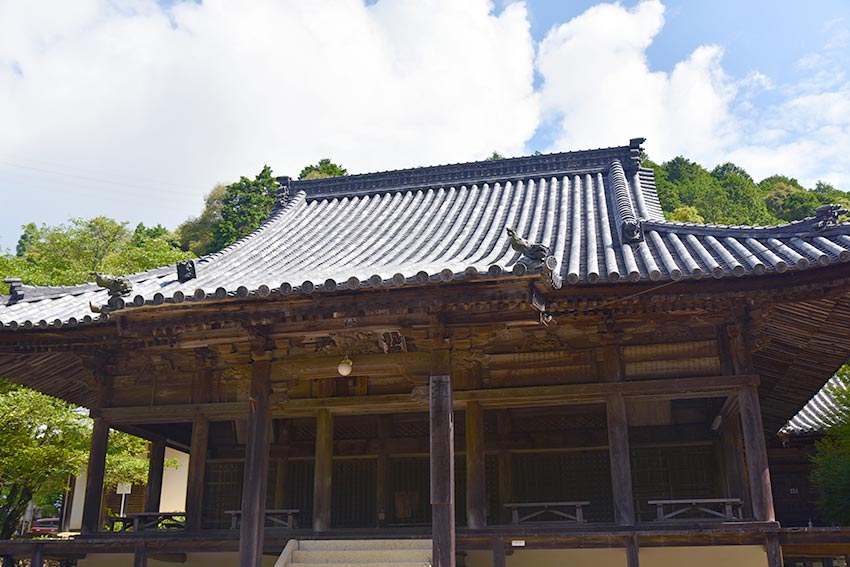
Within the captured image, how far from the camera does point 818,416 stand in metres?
18.1

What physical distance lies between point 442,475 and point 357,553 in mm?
1997

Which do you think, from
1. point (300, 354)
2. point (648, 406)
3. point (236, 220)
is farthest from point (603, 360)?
point (236, 220)

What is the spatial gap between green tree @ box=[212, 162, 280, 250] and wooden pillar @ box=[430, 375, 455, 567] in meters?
36.8

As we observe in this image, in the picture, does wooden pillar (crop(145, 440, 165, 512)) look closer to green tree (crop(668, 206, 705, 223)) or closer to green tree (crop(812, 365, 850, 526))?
green tree (crop(812, 365, 850, 526))

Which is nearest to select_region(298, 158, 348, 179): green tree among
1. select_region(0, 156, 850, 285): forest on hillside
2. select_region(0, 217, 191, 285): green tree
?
select_region(0, 156, 850, 285): forest on hillside

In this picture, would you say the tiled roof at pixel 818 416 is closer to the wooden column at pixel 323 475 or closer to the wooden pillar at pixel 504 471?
the wooden pillar at pixel 504 471

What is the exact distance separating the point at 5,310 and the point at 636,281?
8926 millimetres

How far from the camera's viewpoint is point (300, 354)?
32.2ft

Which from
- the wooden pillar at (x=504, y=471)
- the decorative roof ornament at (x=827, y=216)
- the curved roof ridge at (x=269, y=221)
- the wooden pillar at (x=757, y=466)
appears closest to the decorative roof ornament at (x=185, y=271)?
the curved roof ridge at (x=269, y=221)

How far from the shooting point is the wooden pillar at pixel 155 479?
13.4 m

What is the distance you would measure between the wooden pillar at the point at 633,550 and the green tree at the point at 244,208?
3728cm

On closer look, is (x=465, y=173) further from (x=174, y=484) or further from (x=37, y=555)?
(x=174, y=484)

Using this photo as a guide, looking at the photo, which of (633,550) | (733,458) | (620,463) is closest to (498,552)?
(633,550)

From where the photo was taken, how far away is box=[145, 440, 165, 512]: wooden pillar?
13391mm
